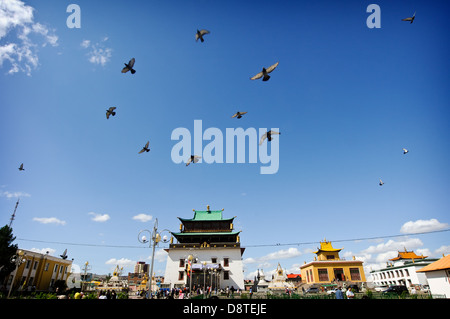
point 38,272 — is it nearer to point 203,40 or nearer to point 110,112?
point 110,112

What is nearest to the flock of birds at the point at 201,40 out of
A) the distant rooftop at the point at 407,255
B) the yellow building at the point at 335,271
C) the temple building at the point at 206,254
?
the temple building at the point at 206,254

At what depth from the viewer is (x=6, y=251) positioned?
28969mm

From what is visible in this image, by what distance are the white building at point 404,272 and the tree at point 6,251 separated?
60107 millimetres

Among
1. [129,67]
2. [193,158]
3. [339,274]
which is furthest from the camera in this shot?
[339,274]

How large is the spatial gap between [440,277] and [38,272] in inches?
2108

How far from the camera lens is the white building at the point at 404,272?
43594 mm

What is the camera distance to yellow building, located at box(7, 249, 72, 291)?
32.0m

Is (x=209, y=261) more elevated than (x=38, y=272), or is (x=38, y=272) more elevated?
(x=209, y=261)

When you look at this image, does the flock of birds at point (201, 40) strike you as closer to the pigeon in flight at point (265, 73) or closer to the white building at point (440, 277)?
the pigeon in flight at point (265, 73)

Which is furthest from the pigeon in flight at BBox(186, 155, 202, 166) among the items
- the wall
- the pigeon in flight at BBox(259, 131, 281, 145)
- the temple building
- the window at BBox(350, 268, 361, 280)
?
the window at BBox(350, 268, 361, 280)

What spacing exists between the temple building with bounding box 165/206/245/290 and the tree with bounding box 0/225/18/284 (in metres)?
20.3

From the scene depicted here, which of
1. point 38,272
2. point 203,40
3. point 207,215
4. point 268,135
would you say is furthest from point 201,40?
point 38,272

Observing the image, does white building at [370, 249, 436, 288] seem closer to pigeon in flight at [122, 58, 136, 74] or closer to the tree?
pigeon in flight at [122, 58, 136, 74]
